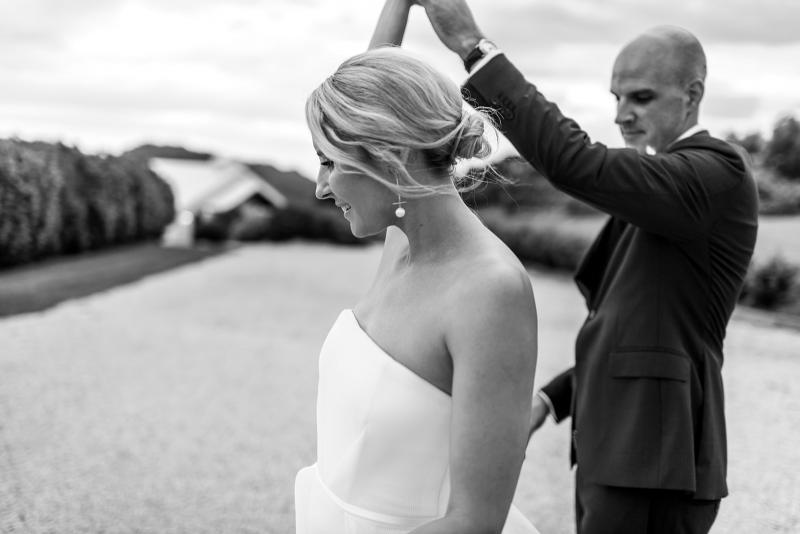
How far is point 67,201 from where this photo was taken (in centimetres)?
2080

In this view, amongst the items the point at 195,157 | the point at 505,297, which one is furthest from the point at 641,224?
the point at 195,157

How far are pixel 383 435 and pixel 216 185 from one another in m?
50.3

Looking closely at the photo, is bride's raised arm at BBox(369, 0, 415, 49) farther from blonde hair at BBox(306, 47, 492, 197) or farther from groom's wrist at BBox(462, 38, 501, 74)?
blonde hair at BBox(306, 47, 492, 197)

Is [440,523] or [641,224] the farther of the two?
[641,224]

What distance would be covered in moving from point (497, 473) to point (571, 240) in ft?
67.2

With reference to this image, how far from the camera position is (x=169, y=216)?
33.2 meters

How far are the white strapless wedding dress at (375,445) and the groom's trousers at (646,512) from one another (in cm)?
79

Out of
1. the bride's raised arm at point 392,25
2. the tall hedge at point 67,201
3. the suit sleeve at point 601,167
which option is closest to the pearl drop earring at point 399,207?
the suit sleeve at point 601,167

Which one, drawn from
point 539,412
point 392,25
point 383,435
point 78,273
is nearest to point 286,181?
point 78,273

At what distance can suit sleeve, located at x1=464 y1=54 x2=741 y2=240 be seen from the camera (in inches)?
83.7

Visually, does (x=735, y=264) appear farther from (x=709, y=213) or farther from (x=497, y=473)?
(x=497, y=473)

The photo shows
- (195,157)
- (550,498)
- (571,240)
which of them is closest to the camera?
(550,498)

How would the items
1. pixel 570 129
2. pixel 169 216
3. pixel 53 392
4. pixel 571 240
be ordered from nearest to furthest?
pixel 570 129
pixel 53 392
pixel 571 240
pixel 169 216

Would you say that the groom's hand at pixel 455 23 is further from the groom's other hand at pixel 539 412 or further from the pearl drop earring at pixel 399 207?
the groom's other hand at pixel 539 412
